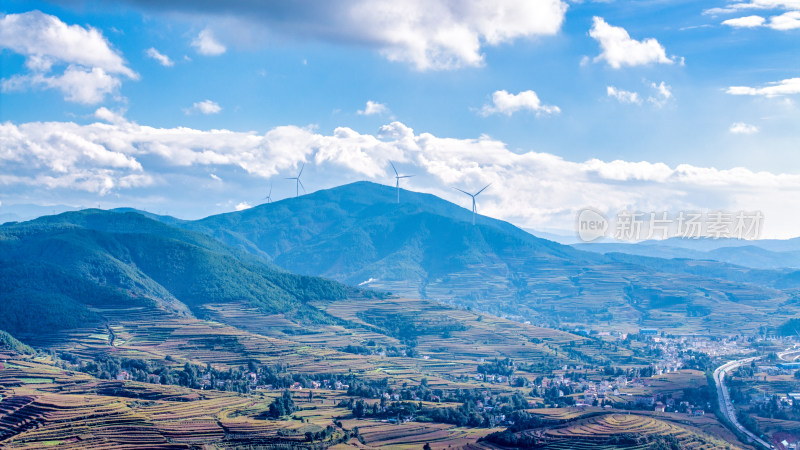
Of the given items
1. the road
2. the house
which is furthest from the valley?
the road

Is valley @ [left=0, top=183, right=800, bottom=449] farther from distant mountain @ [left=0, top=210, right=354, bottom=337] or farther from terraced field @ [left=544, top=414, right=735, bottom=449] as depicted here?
distant mountain @ [left=0, top=210, right=354, bottom=337]

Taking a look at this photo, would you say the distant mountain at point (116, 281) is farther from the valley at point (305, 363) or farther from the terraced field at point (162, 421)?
the terraced field at point (162, 421)

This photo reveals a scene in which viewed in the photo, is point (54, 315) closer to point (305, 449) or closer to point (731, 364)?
point (305, 449)

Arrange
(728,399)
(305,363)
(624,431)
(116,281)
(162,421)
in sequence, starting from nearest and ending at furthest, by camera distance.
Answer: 1. (162,421)
2. (624,431)
3. (728,399)
4. (305,363)
5. (116,281)

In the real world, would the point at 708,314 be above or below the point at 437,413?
above

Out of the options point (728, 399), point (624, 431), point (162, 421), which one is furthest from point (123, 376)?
point (728, 399)

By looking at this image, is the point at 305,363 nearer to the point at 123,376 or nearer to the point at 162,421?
the point at 123,376

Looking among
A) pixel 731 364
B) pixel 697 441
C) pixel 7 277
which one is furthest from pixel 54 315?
pixel 731 364
